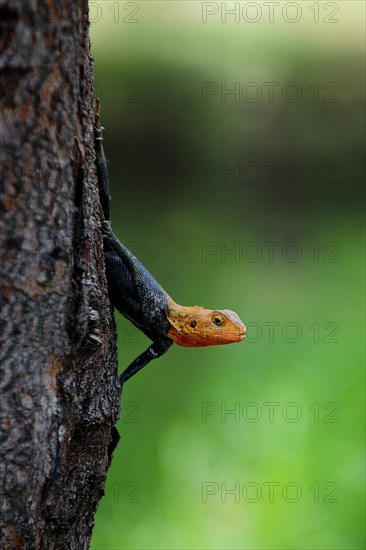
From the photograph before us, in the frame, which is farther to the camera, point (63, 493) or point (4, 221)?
point (63, 493)

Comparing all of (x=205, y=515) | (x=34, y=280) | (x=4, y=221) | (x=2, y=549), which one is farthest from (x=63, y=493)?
(x=205, y=515)

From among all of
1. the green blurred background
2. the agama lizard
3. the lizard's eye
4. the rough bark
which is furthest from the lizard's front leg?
the green blurred background

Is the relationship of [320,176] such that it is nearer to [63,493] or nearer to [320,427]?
[320,427]

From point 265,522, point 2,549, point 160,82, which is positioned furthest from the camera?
point 160,82

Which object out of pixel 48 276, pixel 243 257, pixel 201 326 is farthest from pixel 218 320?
pixel 243 257

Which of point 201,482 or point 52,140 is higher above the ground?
point 52,140

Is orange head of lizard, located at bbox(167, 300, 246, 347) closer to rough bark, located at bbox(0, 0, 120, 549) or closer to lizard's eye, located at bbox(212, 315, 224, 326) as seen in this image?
lizard's eye, located at bbox(212, 315, 224, 326)
